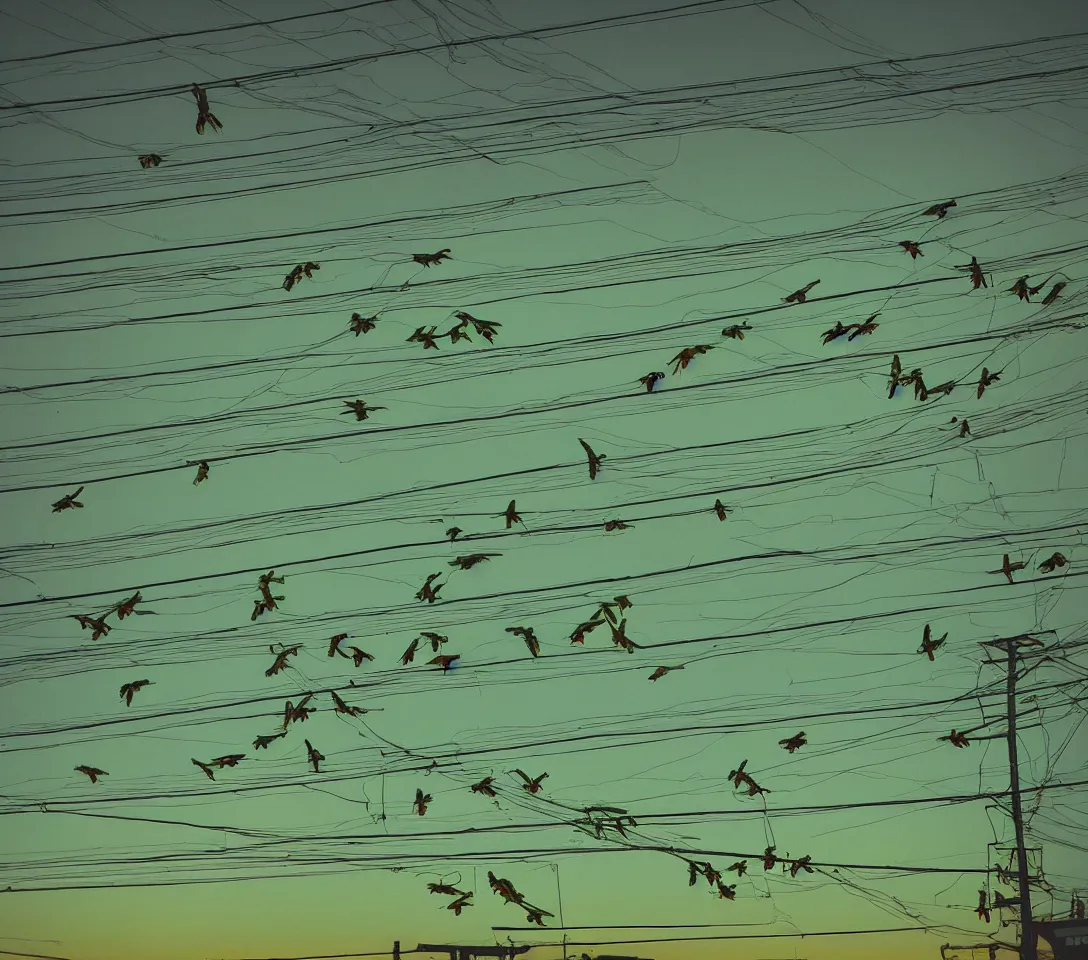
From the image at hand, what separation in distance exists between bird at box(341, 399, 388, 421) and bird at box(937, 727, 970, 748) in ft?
4.39

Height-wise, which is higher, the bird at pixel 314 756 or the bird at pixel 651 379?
the bird at pixel 651 379

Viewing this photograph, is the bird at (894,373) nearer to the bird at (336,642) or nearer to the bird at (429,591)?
the bird at (429,591)

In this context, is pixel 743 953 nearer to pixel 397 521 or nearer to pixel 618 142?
pixel 397 521

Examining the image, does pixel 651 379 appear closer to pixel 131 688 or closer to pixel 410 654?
pixel 410 654

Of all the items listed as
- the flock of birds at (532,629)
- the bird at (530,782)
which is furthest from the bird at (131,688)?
the bird at (530,782)

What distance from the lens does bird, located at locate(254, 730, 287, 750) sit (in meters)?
2.05

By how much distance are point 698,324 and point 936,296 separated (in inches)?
19.5

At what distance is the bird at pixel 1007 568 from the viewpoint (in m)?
1.99

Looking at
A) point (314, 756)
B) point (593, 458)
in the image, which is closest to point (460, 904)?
point (314, 756)

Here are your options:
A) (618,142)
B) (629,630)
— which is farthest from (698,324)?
(629,630)

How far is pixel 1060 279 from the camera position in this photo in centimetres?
205

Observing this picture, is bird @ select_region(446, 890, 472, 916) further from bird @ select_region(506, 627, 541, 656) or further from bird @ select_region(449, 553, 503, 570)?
bird @ select_region(449, 553, 503, 570)

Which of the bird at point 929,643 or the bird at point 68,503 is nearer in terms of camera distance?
the bird at point 929,643

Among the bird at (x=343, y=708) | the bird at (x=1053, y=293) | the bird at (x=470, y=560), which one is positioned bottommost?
the bird at (x=343, y=708)
